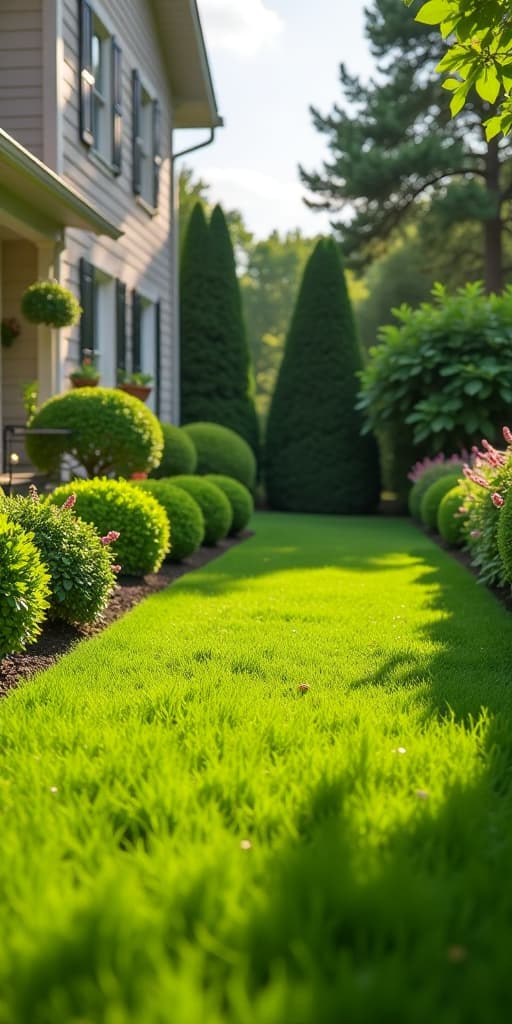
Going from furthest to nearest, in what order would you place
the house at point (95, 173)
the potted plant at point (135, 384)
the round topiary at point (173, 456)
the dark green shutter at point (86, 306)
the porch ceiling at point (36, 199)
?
the round topiary at point (173, 456), the potted plant at point (135, 384), the dark green shutter at point (86, 306), the house at point (95, 173), the porch ceiling at point (36, 199)

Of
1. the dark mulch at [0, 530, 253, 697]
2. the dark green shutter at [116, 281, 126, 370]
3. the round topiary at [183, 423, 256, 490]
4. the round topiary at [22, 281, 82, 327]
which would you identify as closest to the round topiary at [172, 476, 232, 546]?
the dark mulch at [0, 530, 253, 697]

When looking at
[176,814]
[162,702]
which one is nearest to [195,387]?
[162,702]

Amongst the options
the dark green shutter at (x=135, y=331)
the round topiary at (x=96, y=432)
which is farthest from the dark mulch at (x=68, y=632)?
the dark green shutter at (x=135, y=331)

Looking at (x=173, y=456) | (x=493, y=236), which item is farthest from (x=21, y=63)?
(x=493, y=236)

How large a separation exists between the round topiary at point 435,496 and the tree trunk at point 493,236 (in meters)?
10.2

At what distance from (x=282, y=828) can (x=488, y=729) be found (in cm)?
114

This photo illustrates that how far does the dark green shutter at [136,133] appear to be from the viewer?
42.0ft

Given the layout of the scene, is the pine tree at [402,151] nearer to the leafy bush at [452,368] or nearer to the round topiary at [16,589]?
the leafy bush at [452,368]

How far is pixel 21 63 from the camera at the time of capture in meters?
9.48

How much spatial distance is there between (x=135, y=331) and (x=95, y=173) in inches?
104

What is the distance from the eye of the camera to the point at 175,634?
536 centimetres

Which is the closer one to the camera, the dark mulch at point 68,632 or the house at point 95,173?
the dark mulch at point 68,632

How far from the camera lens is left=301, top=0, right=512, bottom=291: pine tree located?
19266 mm

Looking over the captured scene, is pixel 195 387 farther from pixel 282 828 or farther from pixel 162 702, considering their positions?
pixel 282 828
